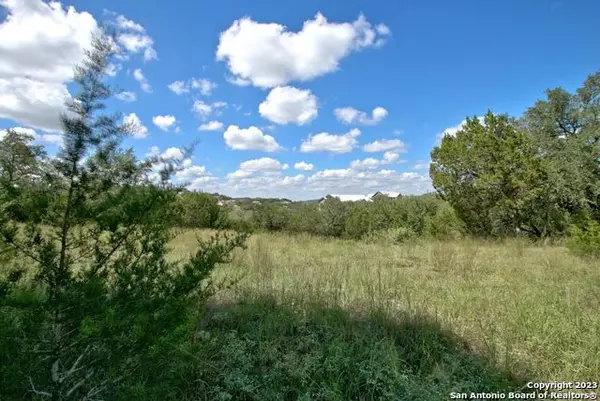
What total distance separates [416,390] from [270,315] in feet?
4.85

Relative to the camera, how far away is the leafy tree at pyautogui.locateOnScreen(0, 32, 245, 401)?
153 centimetres

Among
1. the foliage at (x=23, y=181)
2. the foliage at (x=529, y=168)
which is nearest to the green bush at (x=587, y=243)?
the foliage at (x=529, y=168)

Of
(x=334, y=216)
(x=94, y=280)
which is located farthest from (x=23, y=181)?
(x=334, y=216)

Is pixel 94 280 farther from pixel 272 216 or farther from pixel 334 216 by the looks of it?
pixel 334 216

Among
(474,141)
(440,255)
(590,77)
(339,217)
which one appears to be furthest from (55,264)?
(339,217)

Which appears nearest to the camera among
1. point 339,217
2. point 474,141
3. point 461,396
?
point 461,396

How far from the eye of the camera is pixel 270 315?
326cm

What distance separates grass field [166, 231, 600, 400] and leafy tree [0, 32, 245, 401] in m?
1.02

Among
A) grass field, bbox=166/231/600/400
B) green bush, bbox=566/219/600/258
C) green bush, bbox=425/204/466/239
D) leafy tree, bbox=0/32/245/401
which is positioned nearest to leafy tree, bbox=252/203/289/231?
green bush, bbox=425/204/466/239

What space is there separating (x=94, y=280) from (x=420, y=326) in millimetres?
2775

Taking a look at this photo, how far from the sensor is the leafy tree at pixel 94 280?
1.53 metres

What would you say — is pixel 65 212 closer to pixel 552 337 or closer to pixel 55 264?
pixel 55 264

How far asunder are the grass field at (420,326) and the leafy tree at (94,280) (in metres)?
1.02

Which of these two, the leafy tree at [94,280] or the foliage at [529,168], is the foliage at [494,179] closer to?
the foliage at [529,168]
